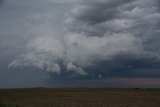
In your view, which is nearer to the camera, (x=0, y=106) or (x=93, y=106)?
(x=0, y=106)

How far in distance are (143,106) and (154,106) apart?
1.54m

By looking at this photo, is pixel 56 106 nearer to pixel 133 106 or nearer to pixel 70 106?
pixel 70 106

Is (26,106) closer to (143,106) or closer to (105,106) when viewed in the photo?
(105,106)

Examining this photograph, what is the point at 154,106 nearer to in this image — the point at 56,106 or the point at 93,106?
the point at 93,106

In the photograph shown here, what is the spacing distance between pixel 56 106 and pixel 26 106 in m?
4.18

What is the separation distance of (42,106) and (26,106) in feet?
7.35

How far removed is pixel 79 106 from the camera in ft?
141

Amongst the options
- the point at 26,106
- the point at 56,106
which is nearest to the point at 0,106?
the point at 26,106

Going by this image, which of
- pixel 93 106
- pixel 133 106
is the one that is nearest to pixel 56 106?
pixel 93 106

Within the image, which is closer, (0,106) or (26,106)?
(0,106)

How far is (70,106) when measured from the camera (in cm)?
4275

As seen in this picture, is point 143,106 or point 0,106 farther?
point 143,106

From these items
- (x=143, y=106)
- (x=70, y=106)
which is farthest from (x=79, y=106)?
(x=143, y=106)

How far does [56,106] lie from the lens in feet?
139
